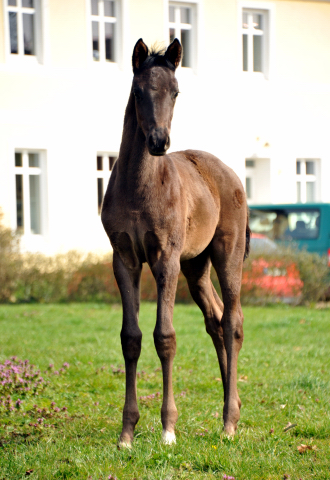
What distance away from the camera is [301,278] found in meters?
13.8

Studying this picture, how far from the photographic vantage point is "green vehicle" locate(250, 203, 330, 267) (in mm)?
13828

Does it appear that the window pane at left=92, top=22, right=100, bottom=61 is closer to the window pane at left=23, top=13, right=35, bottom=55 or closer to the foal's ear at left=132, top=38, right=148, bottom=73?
the window pane at left=23, top=13, right=35, bottom=55

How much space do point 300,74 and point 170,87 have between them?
1922cm

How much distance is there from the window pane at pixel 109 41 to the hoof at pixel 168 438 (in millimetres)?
16433

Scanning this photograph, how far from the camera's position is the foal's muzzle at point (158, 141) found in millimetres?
3996

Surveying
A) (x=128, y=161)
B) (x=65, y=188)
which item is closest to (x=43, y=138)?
(x=65, y=188)

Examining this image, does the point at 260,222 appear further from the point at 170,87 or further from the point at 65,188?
the point at 170,87

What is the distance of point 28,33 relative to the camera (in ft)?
59.2

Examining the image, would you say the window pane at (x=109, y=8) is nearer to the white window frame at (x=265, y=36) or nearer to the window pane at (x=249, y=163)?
the white window frame at (x=265, y=36)

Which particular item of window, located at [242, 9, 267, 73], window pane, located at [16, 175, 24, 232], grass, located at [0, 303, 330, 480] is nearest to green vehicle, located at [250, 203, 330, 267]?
grass, located at [0, 303, 330, 480]

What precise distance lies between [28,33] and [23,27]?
7.9 inches

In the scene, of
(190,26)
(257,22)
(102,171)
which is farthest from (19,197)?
(257,22)

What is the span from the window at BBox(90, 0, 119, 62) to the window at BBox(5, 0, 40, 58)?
1.76 meters

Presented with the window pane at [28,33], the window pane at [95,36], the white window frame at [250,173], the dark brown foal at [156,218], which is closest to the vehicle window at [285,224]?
the white window frame at [250,173]
